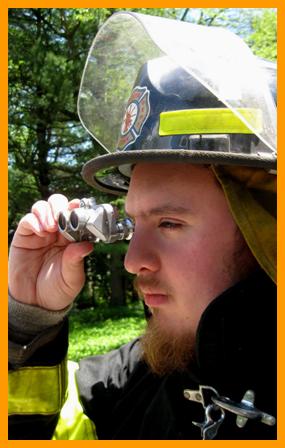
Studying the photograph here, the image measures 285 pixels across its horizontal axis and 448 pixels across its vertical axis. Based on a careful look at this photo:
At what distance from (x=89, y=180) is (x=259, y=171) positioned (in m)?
0.82

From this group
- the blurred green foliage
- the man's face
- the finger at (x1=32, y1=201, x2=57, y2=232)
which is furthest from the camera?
the blurred green foliage

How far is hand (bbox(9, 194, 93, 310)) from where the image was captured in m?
2.31

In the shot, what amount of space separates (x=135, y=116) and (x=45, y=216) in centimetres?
65

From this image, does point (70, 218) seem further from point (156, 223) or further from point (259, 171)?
point (259, 171)

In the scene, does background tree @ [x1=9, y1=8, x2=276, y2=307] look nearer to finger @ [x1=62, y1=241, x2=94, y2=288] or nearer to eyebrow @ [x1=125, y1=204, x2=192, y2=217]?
finger @ [x1=62, y1=241, x2=94, y2=288]

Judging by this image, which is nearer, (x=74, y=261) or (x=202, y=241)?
(x=202, y=241)

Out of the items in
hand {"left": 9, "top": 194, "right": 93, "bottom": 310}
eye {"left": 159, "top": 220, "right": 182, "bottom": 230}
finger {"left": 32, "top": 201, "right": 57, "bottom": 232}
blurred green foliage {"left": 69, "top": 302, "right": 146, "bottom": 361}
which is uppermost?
eye {"left": 159, "top": 220, "right": 182, "bottom": 230}

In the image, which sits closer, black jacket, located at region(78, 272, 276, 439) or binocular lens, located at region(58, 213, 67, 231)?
black jacket, located at region(78, 272, 276, 439)

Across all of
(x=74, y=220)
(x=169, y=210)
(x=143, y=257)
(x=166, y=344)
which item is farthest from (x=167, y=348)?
(x=74, y=220)

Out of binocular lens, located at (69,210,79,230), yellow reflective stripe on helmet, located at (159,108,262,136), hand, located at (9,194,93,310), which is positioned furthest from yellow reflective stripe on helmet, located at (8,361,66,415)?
yellow reflective stripe on helmet, located at (159,108,262,136)

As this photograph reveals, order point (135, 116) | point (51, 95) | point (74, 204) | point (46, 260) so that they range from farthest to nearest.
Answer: point (51, 95), point (46, 260), point (74, 204), point (135, 116)

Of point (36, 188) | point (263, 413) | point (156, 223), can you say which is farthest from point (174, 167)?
point (36, 188)

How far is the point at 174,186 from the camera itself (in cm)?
173

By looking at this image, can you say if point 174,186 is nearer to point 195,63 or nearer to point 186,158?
point 186,158
